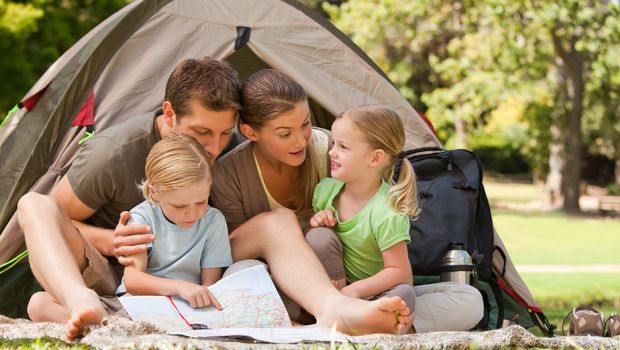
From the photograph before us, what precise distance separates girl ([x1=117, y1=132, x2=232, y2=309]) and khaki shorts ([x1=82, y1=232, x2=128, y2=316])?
5 cm

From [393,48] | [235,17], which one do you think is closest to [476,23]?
[393,48]

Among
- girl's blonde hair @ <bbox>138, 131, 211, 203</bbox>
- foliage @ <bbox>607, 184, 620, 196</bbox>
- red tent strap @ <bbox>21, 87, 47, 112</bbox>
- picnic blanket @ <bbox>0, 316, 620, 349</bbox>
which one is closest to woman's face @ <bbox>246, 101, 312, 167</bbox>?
girl's blonde hair @ <bbox>138, 131, 211, 203</bbox>

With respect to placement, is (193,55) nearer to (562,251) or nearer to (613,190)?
(562,251)

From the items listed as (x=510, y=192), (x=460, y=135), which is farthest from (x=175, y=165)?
(x=510, y=192)

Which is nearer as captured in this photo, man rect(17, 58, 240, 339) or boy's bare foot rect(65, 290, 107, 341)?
boy's bare foot rect(65, 290, 107, 341)

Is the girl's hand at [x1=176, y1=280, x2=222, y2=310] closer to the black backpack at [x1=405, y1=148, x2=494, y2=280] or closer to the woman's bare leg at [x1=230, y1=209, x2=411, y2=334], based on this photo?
the woman's bare leg at [x1=230, y1=209, x2=411, y2=334]

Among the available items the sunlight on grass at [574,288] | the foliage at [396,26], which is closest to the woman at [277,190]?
the sunlight on grass at [574,288]

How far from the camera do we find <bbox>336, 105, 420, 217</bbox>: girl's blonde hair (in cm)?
289

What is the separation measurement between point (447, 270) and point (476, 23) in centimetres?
1218

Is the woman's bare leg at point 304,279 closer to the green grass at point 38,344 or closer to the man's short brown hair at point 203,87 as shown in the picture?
the man's short brown hair at point 203,87

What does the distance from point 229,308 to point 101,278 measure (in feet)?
1.41

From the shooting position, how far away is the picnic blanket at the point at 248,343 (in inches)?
85.4

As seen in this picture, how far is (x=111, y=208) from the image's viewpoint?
3.12m

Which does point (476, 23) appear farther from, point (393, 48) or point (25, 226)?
point (25, 226)
